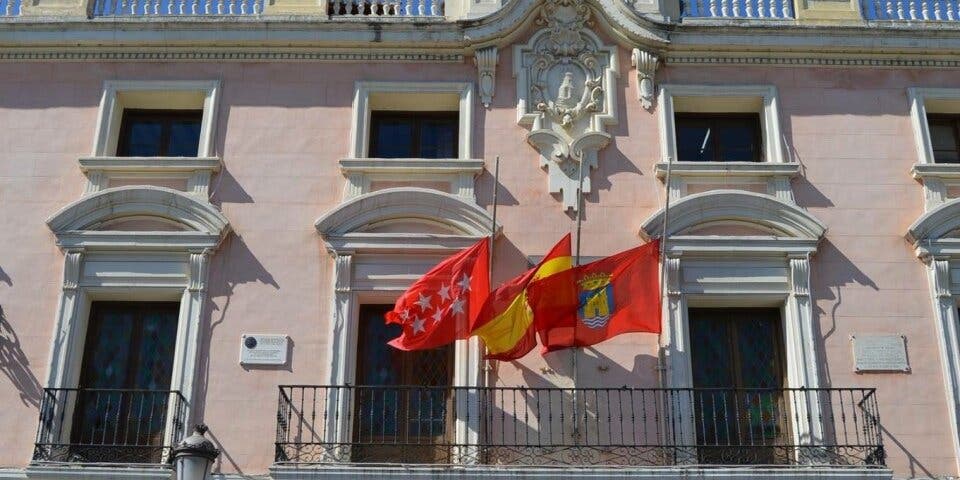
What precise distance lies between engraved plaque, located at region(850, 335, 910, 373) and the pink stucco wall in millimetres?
104

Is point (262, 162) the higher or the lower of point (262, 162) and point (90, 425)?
the higher

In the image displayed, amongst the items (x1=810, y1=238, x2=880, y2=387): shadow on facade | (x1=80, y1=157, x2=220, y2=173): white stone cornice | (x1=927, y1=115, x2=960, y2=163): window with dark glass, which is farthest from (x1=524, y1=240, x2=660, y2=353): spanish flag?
(x1=927, y1=115, x2=960, y2=163): window with dark glass

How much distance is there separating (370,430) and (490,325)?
1.63 meters

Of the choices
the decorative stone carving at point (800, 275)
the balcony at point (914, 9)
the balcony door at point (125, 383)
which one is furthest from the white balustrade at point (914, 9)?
the balcony door at point (125, 383)

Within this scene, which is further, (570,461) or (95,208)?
(95,208)

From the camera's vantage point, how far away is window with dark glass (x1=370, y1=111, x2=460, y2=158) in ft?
48.0

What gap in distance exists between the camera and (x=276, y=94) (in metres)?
14.7

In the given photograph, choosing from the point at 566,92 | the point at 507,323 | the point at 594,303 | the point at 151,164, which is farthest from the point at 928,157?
the point at 151,164

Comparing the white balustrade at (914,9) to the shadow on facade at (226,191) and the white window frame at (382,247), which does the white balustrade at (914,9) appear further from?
the shadow on facade at (226,191)

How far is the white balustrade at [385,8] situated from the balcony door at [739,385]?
193 inches

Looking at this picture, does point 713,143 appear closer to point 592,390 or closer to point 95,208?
point 592,390

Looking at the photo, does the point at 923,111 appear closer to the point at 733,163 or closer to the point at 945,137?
the point at 945,137

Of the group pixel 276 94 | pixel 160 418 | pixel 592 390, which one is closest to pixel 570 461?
pixel 592 390

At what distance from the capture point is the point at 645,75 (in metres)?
14.6
